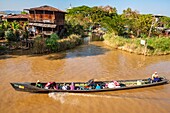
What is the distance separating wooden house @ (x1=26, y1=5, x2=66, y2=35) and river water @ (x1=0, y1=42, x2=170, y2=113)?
558 cm

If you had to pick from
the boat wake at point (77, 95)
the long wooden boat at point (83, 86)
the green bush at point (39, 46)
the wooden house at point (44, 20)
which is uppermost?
the wooden house at point (44, 20)

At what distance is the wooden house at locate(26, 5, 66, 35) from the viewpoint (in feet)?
103

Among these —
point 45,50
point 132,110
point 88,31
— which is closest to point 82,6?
point 88,31

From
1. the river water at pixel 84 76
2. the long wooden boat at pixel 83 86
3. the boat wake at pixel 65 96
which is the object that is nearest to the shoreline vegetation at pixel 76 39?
the river water at pixel 84 76

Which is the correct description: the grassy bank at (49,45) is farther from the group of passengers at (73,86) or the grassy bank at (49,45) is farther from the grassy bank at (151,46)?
the group of passengers at (73,86)

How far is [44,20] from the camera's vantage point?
31.9 meters

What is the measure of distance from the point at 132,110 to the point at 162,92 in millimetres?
4404

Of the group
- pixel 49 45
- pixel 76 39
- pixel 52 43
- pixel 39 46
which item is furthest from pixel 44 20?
pixel 39 46

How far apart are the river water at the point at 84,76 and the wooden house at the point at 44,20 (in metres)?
5.58

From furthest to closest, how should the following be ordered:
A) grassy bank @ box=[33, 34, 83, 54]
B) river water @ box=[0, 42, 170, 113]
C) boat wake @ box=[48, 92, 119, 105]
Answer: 1. grassy bank @ box=[33, 34, 83, 54]
2. boat wake @ box=[48, 92, 119, 105]
3. river water @ box=[0, 42, 170, 113]

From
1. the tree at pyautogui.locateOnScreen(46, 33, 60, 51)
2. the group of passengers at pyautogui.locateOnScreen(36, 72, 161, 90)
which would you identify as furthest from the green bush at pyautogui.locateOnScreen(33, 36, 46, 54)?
the group of passengers at pyautogui.locateOnScreen(36, 72, 161, 90)

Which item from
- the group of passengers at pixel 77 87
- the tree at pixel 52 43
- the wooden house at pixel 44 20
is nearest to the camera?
the group of passengers at pixel 77 87

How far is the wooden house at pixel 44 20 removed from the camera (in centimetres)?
3141

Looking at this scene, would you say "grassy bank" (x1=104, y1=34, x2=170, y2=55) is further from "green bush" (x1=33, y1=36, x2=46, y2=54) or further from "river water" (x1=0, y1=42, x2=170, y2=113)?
"green bush" (x1=33, y1=36, x2=46, y2=54)
